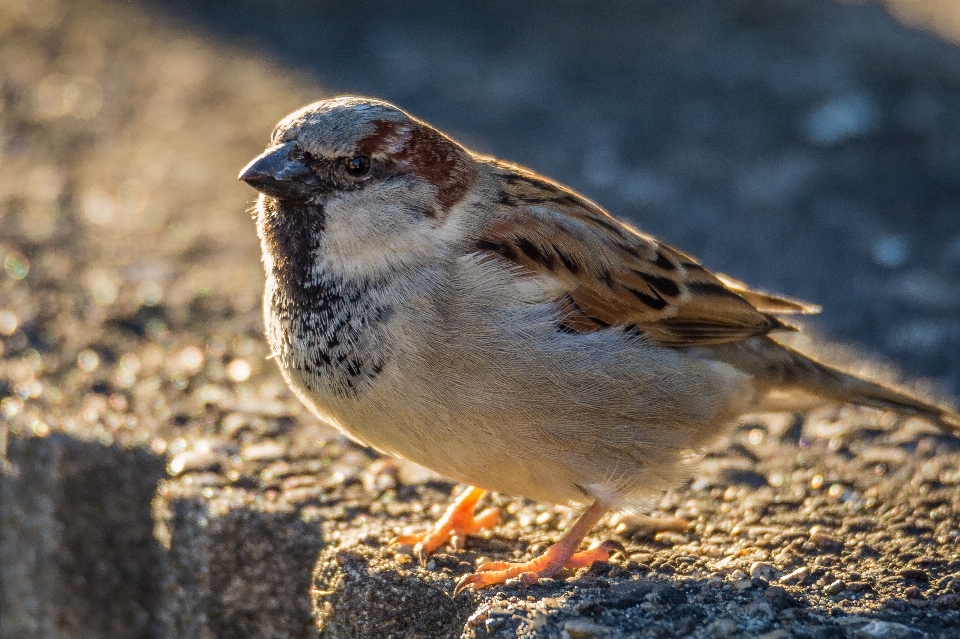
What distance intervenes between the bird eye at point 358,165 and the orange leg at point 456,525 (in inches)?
39.5

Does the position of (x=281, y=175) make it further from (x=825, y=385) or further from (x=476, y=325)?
(x=825, y=385)

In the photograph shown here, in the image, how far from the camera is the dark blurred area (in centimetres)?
464

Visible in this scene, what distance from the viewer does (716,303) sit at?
3.23 meters

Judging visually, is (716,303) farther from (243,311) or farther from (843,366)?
(243,311)

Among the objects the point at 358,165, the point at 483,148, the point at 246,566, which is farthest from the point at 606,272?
the point at 483,148

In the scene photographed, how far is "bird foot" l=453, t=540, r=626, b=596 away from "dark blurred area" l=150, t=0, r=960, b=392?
172 cm

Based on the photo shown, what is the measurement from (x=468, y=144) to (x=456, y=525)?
2786mm

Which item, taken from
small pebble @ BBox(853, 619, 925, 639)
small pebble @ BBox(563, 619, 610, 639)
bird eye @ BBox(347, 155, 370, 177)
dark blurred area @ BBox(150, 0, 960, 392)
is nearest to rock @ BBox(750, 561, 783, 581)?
small pebble @ BBox(853, 619, 925, 639)

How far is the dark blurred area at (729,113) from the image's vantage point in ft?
15.2

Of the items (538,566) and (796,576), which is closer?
(796,576)

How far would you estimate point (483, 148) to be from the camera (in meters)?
5.51

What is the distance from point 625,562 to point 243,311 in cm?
215

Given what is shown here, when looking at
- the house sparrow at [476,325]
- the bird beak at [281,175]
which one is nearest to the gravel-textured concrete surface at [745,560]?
the house sparrow at [476,325]

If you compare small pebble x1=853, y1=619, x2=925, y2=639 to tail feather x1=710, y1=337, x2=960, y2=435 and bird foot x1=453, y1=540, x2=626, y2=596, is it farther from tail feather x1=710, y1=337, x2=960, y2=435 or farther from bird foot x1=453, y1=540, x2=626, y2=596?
tail feather x1=710, y1=337, x2=960, y2=435
